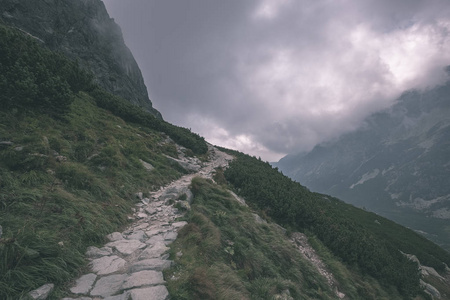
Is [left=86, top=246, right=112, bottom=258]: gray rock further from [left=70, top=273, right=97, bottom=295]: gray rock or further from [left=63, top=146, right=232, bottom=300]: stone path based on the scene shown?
[left=70, top=273, right=97, bottom=295]: gray rock

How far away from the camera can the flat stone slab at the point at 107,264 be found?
4.63 m

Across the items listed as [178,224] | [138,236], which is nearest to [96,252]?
[138,236]

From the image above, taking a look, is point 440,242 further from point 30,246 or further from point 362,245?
point 30,246

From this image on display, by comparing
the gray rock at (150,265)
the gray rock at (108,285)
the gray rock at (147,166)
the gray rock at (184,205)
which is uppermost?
the gray rock at (147,166)

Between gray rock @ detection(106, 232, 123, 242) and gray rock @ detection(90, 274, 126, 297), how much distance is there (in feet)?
6.18

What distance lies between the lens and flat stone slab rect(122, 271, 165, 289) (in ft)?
13.6

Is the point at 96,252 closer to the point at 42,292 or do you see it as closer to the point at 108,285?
the point at 108,285

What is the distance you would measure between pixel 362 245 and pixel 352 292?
5280 mm

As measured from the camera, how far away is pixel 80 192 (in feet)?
23.8

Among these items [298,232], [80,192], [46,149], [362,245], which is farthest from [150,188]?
[362,245]

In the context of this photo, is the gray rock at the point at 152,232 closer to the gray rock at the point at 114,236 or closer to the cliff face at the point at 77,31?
the gray rock at the point at 114,236

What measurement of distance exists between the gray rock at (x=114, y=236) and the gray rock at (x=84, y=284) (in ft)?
5.70

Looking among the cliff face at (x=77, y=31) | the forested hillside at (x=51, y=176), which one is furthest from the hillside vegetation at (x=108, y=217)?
the cliff face at (x=77, y=31)

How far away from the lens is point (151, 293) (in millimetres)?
3951
